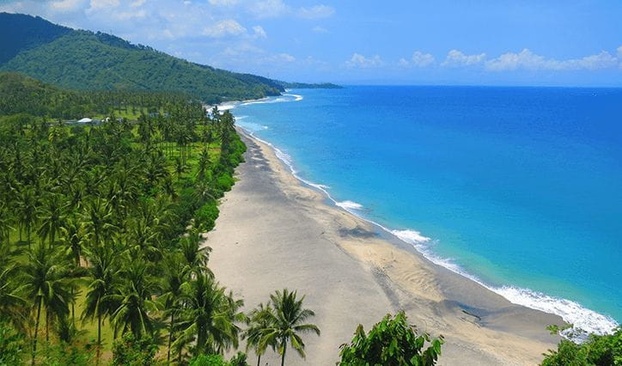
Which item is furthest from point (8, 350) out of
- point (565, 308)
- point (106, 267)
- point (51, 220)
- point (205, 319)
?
point (565, 308)

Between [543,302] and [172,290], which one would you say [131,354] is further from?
[543,302]

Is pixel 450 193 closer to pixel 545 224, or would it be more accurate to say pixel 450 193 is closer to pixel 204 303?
pixel 545 224

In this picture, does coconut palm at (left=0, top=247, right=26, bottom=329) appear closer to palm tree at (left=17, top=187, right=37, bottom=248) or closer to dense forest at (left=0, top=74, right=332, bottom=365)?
dense forest at (left=0, top=74, right=332, bottom=365)

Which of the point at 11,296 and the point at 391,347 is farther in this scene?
the point at 11,296

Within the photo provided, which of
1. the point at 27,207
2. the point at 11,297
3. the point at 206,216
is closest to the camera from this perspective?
the point at 11,297

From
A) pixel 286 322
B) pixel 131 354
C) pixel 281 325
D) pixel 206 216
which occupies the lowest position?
pixel 206 216

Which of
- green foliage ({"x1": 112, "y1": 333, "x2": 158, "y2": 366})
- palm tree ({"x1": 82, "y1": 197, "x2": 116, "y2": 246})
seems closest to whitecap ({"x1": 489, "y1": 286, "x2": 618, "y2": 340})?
green foliage ({"x1": 112, "y1": 333, "x2": 158, "y2": 366})
